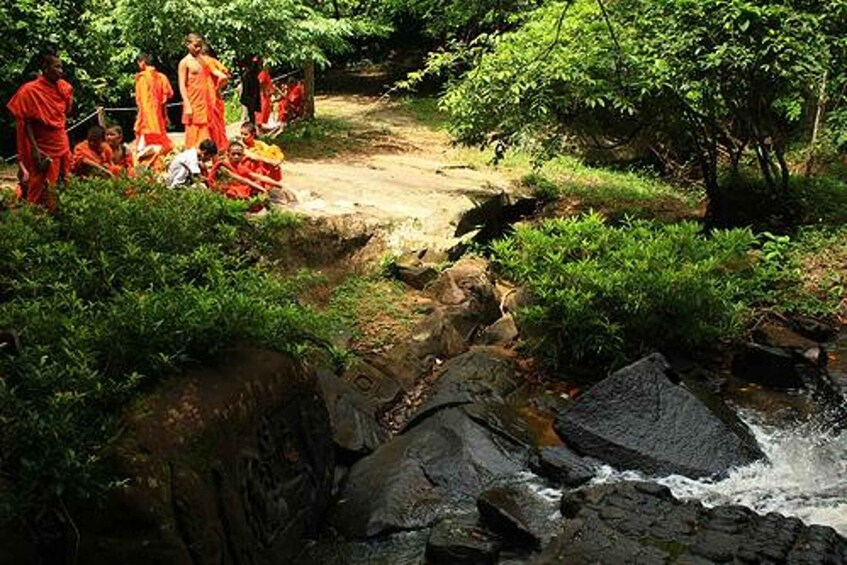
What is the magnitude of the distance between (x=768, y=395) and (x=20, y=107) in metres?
7.66

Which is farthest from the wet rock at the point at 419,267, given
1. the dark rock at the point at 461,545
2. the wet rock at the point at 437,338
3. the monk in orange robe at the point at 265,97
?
the monk in orange robe at the point at 265,97

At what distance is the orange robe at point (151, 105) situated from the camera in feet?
37.0

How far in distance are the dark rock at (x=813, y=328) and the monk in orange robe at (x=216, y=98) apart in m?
7.26

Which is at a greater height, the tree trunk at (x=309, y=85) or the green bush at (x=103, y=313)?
the tree trunk at (x=309, y=85)

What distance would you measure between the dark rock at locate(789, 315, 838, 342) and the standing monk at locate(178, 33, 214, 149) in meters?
7.58

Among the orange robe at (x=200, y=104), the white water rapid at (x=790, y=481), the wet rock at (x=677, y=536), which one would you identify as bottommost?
the white water rapid at (x=790, y=481)

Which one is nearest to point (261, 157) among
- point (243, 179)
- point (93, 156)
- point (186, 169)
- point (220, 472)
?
point (243, 179)

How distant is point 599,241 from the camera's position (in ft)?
27.9

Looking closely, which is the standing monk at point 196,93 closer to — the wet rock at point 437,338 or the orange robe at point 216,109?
the orange robe at point 216,109

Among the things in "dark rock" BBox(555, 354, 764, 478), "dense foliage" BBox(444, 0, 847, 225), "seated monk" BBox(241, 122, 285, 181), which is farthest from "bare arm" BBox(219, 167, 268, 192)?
"dark rock" BBox(555, 354, 764, 478)

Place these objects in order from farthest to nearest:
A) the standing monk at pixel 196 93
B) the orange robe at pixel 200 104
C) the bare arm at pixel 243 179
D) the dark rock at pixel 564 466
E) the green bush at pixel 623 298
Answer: the orange robe at pixel 200 104 < the standing monk at pixel 196 93 < the bare arm at pixel 243 179 < the green bush at pixel 623 298 < the dark rock at pixel 564 466

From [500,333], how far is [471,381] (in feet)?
4.51

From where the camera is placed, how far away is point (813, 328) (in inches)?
322

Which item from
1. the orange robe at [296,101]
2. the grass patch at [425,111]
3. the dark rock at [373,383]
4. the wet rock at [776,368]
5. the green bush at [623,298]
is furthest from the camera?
the grass patch at [425,111]
